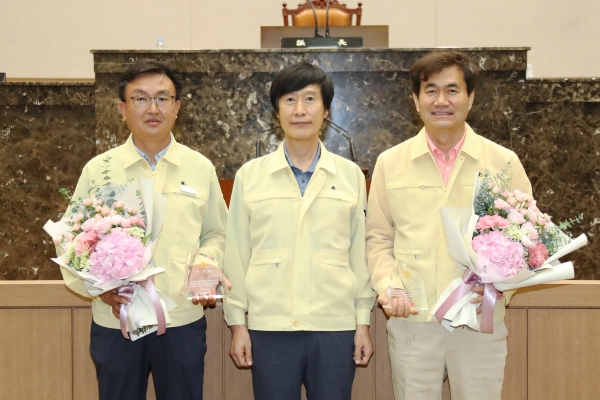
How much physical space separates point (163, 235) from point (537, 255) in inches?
47.0

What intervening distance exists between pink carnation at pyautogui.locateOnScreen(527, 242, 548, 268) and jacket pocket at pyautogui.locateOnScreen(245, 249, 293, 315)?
2.41 ft

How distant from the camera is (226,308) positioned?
210cm

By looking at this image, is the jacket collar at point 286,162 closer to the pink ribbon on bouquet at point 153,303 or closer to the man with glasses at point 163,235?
the man with glasses at point 163,235

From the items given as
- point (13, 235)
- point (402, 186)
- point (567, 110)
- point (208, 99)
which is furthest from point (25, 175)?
point (567, 110)

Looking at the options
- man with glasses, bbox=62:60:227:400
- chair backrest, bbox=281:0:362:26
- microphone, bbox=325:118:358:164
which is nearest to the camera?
man with glasses, bbox=62:60:227:400

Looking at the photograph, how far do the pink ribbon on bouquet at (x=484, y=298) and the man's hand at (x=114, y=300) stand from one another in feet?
3.23

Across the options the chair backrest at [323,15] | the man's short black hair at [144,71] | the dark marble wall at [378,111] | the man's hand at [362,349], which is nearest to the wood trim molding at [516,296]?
the man's hand at [362,349]

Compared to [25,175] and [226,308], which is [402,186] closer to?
[226,308]

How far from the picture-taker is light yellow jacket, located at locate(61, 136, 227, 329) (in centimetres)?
212

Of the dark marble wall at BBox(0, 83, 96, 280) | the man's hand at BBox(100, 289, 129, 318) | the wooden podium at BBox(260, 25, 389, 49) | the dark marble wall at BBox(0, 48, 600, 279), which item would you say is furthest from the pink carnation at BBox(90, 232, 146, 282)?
the wooden podium at BBox(260, 25, 389, 49)

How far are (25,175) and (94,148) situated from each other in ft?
1.62

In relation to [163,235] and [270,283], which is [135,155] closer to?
[163,235]

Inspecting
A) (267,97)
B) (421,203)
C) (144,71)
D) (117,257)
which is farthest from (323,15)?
(117,257)

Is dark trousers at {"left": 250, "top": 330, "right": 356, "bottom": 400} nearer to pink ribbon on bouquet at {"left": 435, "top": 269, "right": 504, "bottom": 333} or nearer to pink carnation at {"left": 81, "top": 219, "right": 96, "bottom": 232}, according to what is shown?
pink ribbon on bouquet at {"left": 435, "top": 269, "right": 504, "bottom": 333}
